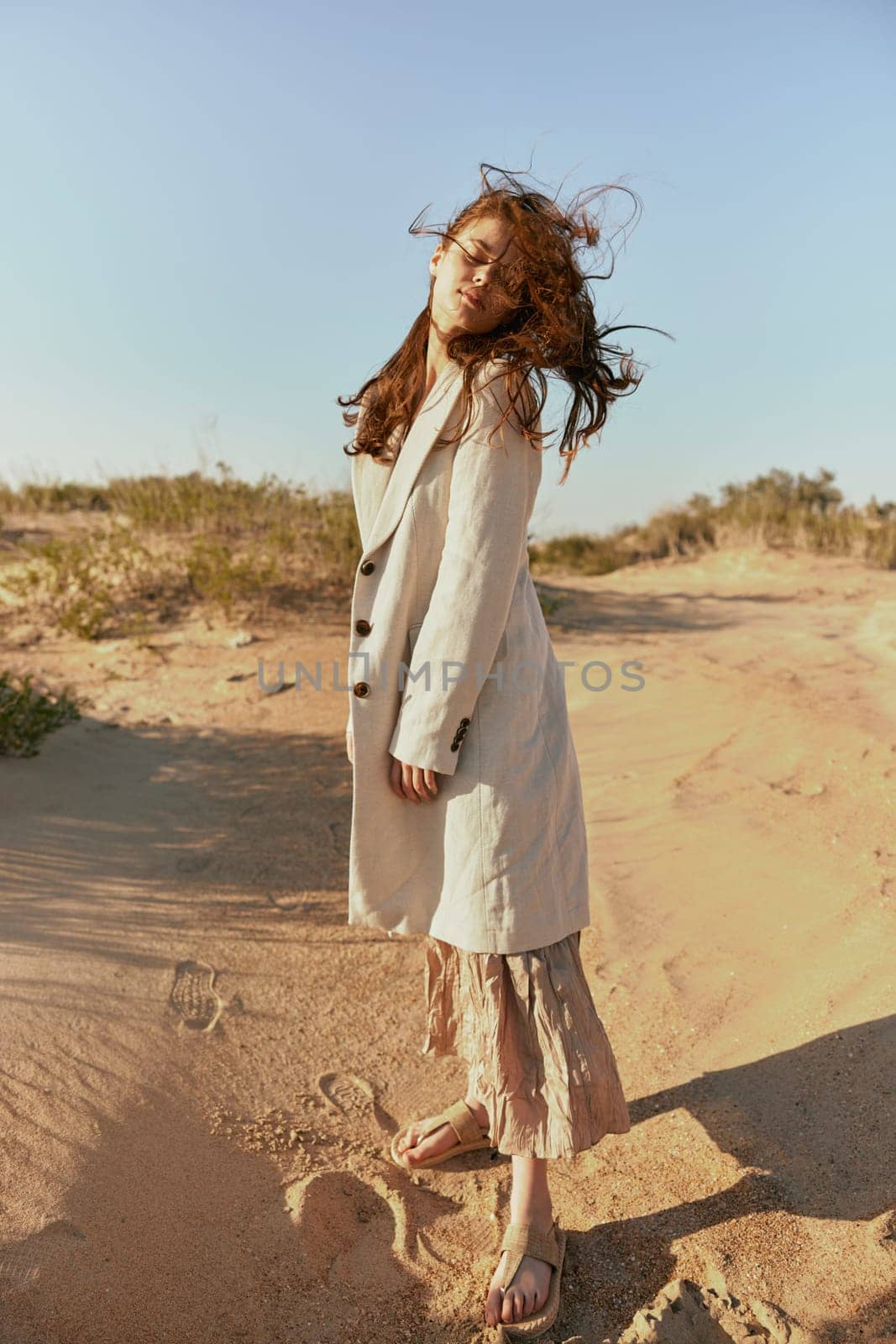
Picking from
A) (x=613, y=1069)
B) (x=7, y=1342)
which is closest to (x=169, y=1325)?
(x=7, y=1342)

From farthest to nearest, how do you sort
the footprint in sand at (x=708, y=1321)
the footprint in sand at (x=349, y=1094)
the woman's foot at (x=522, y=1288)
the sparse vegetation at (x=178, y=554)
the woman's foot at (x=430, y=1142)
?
the sparse vegetation at (x=178, y=554)
the footprint in sand at (x=349, y=1094)
the woman's foot at (x=430, y=1142)
the woman's foot at (x=522, y=1288)
the footprint in sand at (x=708, y=1321)

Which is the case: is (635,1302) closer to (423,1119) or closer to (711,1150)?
(711,1150)

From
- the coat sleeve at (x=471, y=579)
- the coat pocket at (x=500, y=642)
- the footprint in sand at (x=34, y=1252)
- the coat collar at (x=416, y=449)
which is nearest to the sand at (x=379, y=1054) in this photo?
A: the footprint in sand at (x=34, y=1252)

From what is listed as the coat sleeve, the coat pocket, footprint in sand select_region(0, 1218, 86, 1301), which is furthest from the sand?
the coat pocket

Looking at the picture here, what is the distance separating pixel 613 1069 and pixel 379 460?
1.28 metres

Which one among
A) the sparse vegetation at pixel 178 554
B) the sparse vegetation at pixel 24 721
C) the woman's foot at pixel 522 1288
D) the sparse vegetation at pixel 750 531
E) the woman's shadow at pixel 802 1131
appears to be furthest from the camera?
the sparse vegetation at pixel 750 531

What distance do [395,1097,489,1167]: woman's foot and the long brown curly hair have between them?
1.47 metres

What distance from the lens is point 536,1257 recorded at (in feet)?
6.06

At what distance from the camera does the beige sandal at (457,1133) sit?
2219mm

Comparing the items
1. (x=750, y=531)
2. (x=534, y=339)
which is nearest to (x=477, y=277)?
(x=534, y=339)

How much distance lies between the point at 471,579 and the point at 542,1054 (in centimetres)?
92

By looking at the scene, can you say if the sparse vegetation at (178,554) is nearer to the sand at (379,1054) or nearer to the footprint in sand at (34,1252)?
the sand at (379,1054)

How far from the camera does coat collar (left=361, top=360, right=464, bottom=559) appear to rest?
5.82 feet

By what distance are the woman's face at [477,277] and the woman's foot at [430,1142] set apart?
166cm
